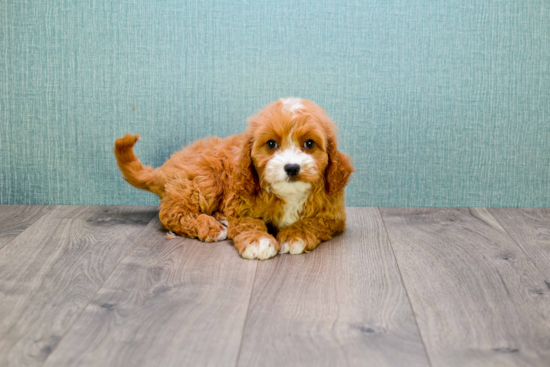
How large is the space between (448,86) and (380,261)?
1.12m

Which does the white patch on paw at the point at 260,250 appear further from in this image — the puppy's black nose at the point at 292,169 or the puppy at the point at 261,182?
the puppy's black nose at the point at 292,169

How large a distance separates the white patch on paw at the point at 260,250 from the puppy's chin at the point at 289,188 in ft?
0.68

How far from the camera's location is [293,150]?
213cm

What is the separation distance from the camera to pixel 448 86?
9.11 feet

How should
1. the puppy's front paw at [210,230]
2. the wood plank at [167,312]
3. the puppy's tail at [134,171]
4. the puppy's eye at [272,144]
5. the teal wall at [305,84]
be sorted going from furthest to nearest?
1. the teal wall at [305,84]
2. the puppy's tail at [134,171]
3. the puppy's front paw at [210,230]
4. the puppy's eye at [272,144]
5. the wood plank at [167,312]

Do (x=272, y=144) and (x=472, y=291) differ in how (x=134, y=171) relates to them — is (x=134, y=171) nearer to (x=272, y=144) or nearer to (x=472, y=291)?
(x=272, y=144)

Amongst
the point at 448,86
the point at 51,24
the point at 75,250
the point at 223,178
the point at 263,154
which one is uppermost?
the point at 51,24

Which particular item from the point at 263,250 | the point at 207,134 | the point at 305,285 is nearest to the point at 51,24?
the point at 207,134

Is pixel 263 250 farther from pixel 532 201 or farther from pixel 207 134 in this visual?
pixel 532 201

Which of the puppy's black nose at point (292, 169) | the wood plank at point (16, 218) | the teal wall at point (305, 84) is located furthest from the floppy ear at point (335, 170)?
the wood plank at point (16, 218)

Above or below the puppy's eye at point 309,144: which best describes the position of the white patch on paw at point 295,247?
below

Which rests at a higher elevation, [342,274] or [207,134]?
[207,134]

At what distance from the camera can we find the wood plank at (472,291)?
1.51 metres

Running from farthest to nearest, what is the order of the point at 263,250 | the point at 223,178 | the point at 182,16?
the point at 182,16
the point at 223,178
the point at 263,250
